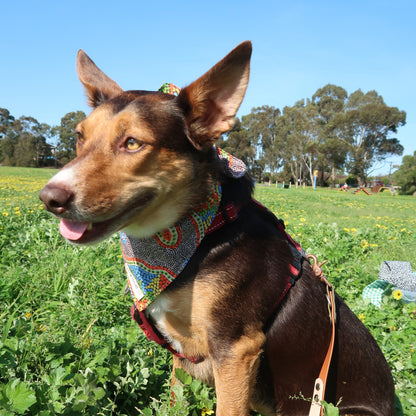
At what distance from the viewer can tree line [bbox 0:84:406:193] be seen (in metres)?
60.5

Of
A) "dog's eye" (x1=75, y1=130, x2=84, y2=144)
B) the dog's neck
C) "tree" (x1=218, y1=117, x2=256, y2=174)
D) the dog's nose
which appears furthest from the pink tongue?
"tree" (x1=218, y1=117, x2=256, y2=174)

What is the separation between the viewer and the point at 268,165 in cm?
7812

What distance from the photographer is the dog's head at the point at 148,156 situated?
195 centimetres

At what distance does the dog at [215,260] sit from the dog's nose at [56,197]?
0.47 ft

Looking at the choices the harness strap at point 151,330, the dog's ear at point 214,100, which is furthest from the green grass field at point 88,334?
the dog's ear at point 214,100

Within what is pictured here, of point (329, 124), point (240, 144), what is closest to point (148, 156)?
point (329, 124)

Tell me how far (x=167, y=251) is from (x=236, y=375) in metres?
0.85

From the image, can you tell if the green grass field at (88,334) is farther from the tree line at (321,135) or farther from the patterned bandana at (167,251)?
the tree line at (321,135)

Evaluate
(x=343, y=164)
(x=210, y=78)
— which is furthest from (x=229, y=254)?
(x=343, y=164)

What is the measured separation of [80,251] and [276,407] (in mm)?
3059

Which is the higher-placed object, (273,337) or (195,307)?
(195,307)

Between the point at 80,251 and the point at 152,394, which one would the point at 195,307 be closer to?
the point at 152,394

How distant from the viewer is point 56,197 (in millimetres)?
1808

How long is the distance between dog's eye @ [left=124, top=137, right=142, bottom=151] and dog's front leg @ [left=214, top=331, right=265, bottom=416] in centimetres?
133
